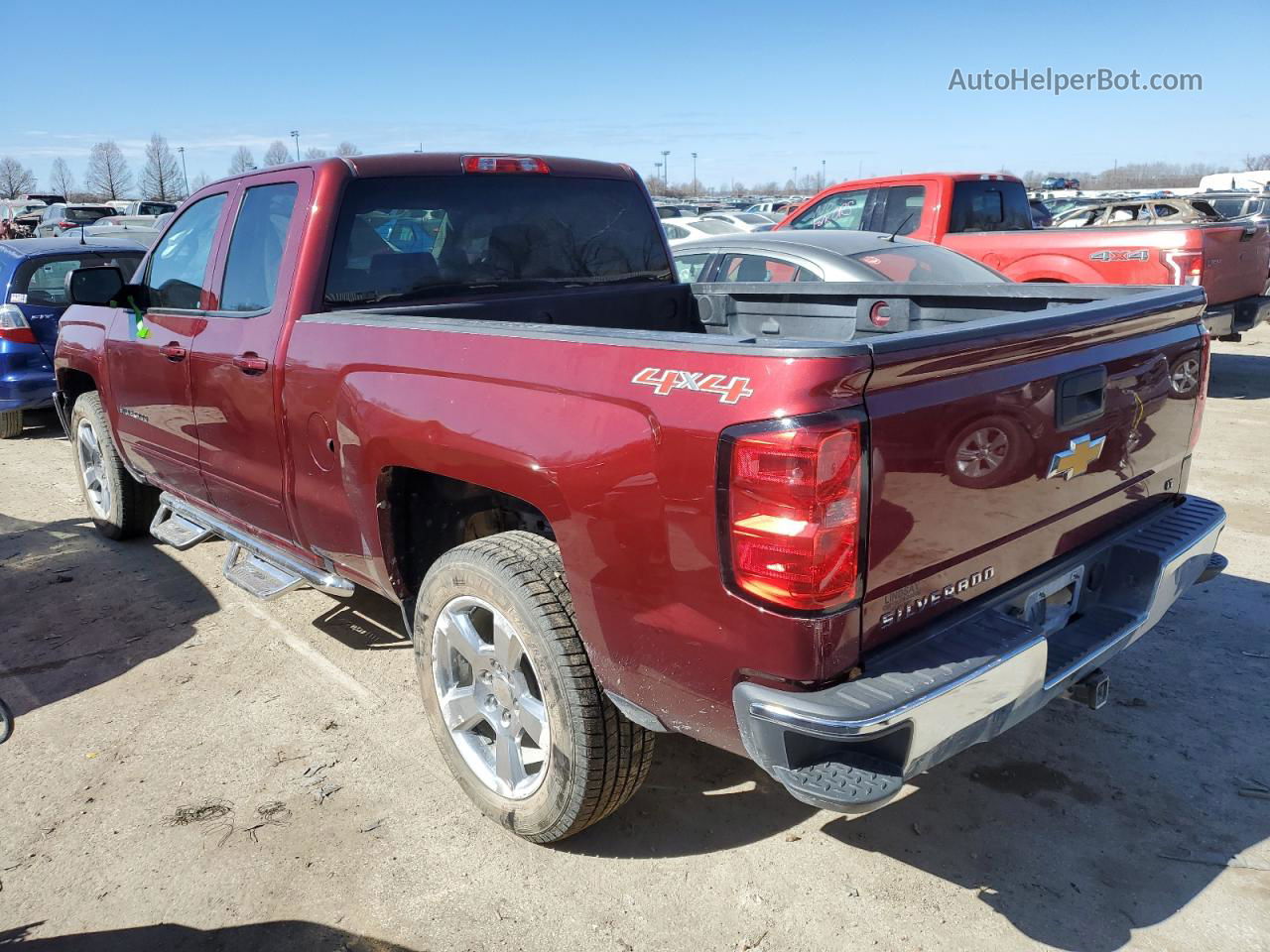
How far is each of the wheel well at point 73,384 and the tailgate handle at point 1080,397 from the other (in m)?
5.34

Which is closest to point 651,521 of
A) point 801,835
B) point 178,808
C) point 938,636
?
point 938,636

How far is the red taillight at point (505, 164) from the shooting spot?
3.76 meters

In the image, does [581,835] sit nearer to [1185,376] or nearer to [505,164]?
[1185,376]

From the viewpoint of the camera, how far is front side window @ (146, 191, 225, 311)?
4.11 meters

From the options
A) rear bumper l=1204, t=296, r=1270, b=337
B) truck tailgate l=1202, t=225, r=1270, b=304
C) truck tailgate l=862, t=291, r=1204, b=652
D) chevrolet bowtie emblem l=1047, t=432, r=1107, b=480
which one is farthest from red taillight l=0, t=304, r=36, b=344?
rear bumper l=1204, t=296, r=1270, b=337

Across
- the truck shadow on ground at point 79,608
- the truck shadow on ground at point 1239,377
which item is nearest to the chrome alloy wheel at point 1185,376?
the truck shadow on ground at point 79,608

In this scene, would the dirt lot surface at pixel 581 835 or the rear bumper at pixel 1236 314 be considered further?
the rear bumper at pixel 1236 314

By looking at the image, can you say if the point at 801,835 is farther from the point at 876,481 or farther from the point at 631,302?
the point at 631,302

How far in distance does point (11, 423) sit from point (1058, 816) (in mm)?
8846

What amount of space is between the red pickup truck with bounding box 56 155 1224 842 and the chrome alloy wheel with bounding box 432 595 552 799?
1 cm

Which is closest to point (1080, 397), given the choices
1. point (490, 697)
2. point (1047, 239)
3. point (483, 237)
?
point (490, 697)

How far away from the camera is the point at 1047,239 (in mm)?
8906

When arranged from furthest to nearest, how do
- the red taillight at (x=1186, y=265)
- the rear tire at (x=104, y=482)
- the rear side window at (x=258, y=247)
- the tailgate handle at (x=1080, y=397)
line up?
the red taillight at (x=1186, y=265) < the rear tire at (x=104, y=482) < the rear side window at (x=258, y=247) < the tailgate handle at (x=1080, y=397)

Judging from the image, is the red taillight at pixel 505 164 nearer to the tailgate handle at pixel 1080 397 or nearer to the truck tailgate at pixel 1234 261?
the tailgate handle at pixel 1080 397
